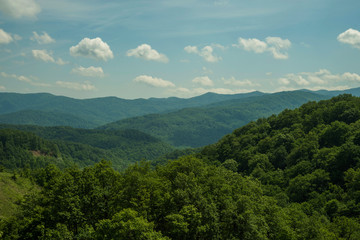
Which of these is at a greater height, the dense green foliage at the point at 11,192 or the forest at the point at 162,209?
the forest at the point at 162,209

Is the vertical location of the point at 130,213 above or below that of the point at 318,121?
below

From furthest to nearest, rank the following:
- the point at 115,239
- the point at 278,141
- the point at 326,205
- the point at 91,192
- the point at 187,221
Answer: the point at 278,141
the point at 326,205
the point at 91,192
the point at 187,221
the point at 115,239

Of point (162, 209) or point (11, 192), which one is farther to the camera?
point (11, 192)

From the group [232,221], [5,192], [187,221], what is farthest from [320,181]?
[5,192]

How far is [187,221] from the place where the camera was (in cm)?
3494

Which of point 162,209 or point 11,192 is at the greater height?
point 162,209

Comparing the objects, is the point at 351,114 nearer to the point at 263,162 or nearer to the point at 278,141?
the point at 278,141

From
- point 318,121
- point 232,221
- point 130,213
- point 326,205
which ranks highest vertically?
point 318,121

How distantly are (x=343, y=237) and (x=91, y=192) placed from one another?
39381 mm

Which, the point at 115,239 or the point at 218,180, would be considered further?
the point at 218,180

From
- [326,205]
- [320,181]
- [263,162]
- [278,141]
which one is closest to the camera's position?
[326,205]

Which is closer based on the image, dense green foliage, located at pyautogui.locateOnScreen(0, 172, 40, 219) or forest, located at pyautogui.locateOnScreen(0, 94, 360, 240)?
forest, located at pyautogui.locateOnScreen(0, 94, 360, 240)

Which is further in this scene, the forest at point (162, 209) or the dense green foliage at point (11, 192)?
the dense green foliage at point (11, 192)

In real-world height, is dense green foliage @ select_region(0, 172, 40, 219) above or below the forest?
below
